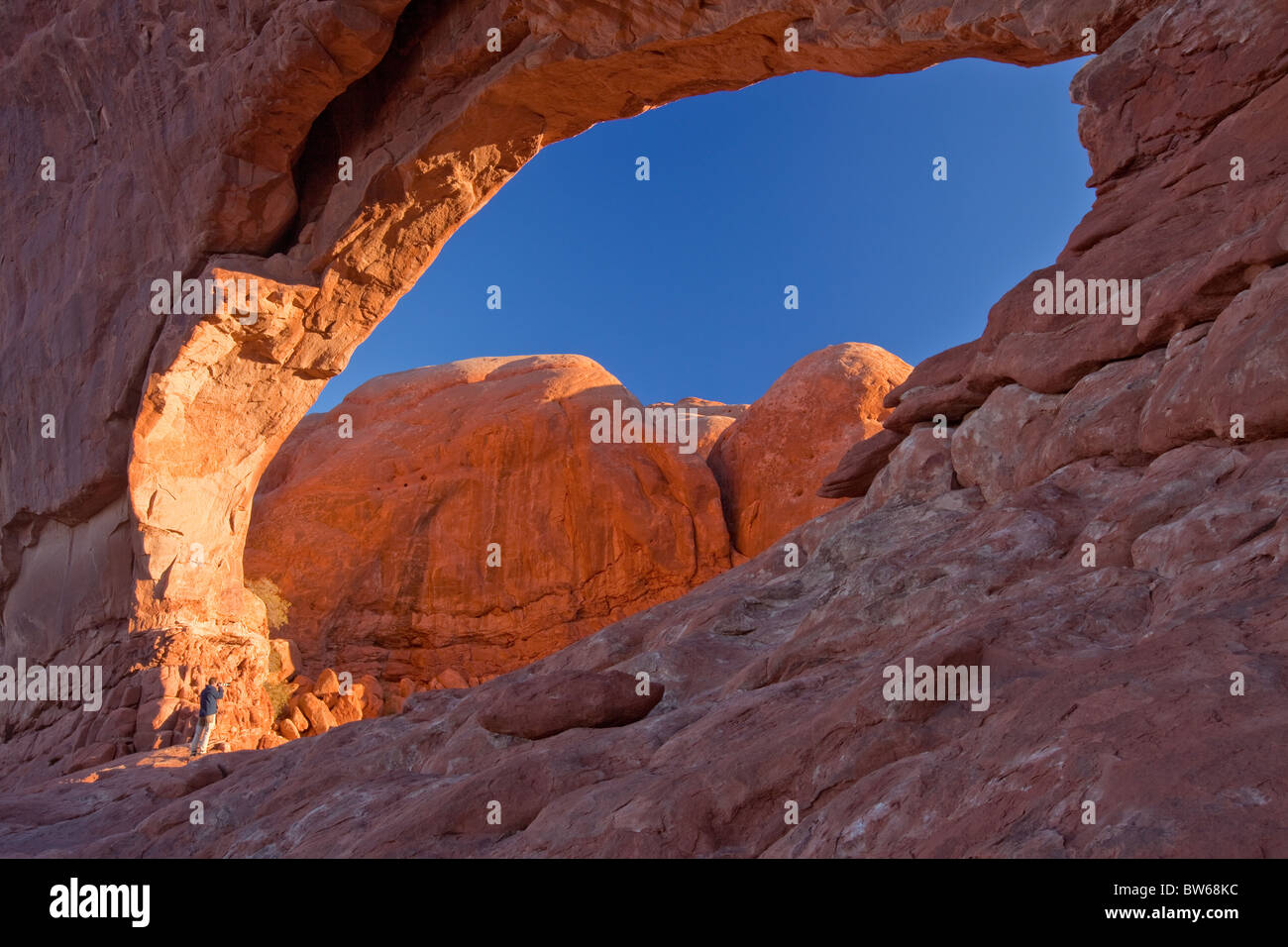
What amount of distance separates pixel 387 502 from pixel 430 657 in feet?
14.8

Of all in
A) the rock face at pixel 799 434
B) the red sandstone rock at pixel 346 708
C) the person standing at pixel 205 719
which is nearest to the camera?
the person standing at pixel 205 719

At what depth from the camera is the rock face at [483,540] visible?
26.5 m

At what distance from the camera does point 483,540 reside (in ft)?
89.7

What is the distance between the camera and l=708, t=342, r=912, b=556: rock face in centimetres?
2592

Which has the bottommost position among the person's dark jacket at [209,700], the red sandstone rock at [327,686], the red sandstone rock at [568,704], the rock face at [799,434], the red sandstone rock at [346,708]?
the red sandstone rock at [346,708]

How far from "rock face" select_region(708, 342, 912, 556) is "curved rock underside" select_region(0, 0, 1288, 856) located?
11780mm

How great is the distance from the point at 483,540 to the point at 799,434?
9304 mm

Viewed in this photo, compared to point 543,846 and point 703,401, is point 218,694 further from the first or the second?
point 703,401

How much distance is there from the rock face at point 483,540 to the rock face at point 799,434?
1.05 metres

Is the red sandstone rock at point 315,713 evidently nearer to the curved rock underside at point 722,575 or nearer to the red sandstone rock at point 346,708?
the red sandstone rock at point 346,708

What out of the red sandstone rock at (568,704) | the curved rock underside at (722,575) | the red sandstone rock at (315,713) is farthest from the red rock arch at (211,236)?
the red sandstone rock at (568,704)

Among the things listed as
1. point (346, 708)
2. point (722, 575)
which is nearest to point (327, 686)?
point (346, 708)

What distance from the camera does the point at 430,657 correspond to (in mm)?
26891

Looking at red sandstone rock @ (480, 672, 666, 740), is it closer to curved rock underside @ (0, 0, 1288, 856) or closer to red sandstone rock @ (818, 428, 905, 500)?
curved rock underside @ (0, 0, 1288, 856)
